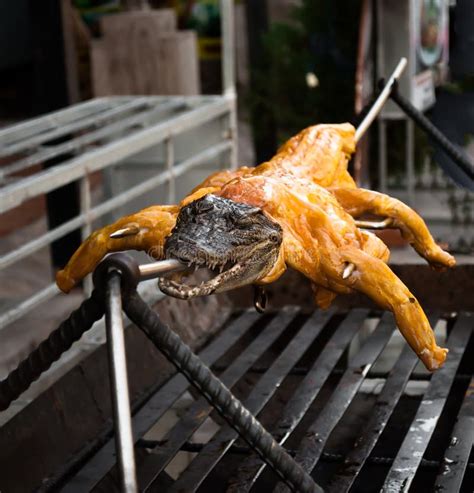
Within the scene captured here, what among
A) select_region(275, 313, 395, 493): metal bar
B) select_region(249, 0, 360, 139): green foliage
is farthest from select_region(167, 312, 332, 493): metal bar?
select_region(249, 0, 360, 139): green foliage

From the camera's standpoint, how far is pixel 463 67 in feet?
21.9

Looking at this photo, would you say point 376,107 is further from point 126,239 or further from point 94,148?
point 94,148

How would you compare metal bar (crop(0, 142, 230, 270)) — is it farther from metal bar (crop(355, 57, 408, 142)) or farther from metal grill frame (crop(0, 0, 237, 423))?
metal bar (crop(355, 57, 408, 142))

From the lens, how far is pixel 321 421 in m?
3.11

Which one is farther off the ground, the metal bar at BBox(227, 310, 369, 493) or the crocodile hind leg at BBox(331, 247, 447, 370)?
the crocodile hind leg at BBox(331, 247, 447, 370)

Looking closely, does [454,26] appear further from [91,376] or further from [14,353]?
[91,376]

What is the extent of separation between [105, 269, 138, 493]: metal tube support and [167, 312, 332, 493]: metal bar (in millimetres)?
1003

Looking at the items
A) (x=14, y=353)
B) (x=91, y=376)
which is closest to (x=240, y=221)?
(x=91, y=376)

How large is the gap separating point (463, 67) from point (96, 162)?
340 cm

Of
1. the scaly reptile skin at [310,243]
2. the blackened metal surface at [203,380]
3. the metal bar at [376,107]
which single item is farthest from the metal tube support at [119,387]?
the metal bar at [376,107]

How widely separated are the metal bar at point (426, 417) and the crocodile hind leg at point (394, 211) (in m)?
0.56

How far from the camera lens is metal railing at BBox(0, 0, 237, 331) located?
3715 millimetres

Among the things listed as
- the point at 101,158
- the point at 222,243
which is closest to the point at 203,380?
the point at 222,243

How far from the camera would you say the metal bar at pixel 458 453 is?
2.68 meters
